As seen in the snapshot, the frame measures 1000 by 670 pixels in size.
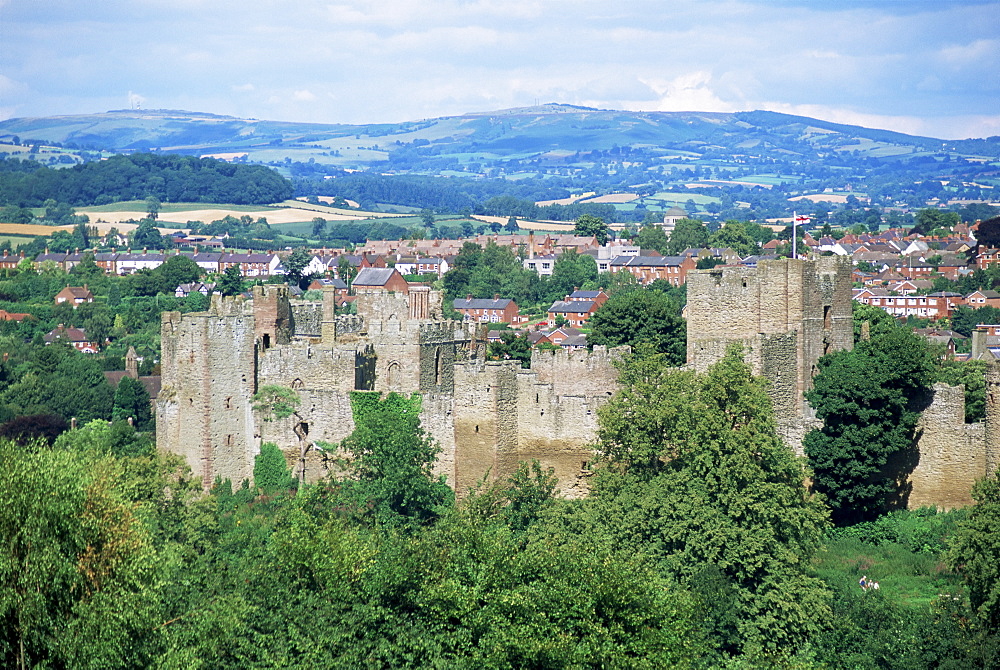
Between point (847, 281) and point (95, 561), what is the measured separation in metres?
23.6

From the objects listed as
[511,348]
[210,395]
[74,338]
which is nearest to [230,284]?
[74,338]

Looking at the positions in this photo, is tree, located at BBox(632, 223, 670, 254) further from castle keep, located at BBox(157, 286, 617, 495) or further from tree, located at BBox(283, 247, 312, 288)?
castle keep, located at BBox(157, 286, 617, 495)

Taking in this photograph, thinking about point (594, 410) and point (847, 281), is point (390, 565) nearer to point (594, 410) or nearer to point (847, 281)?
point (594, 410)

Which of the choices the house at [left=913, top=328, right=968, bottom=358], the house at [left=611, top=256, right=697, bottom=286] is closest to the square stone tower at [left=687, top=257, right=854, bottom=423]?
the house at [left=913, top=328, right=968, bottom=358]

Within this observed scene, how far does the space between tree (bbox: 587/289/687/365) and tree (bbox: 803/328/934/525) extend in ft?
48.2

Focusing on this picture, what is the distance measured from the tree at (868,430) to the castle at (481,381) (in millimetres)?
503

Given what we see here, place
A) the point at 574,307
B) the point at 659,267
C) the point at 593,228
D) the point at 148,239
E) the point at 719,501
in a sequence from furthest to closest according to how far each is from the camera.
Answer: the point at 148,239, the point at 593,228, the point at 659,267, the point at 574,307, the point at 719,501

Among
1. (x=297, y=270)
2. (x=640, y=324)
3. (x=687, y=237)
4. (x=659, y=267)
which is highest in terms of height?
(x=687, y=237)

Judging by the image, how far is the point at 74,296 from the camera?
4852 inches

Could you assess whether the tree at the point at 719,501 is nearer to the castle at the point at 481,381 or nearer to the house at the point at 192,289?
the castle at the point at 481,381

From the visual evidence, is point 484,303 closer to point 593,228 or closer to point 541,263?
point 541,263

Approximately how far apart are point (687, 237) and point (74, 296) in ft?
228

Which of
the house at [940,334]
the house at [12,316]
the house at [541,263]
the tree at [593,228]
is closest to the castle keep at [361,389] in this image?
the house at [940,334]

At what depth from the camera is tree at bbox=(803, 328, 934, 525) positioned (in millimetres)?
39156
